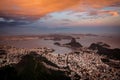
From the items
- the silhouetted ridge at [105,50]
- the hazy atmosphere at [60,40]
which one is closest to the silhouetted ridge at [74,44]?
the hazy atmosphere at [60,40]

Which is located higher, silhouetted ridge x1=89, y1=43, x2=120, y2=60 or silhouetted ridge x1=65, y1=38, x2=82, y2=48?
silhouetted ridge x1=65, y1=38, x2=82, y2=48

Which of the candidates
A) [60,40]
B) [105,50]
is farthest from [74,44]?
[105,50]

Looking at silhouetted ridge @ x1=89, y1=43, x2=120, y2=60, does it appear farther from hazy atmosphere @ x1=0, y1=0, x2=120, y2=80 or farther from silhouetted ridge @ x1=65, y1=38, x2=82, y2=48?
silhouetted ridge @ x1=65, y1=38, x2=82, y2=48

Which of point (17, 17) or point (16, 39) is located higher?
point (17, 17)

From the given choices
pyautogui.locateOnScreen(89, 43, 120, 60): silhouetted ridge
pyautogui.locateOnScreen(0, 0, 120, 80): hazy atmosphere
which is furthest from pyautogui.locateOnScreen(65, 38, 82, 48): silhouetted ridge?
pyautogui.locateOnScreen(89, 43, 120, 60): silhouetted ridge

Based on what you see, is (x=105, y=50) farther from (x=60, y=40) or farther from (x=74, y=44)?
(x=60, y=40)

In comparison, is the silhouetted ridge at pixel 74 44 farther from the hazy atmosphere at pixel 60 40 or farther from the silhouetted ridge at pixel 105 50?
the silhouetted ridge at pixel 105 50

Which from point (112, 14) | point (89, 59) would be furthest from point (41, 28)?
point (112, 14)

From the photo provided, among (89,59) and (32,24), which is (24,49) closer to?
(32,24)

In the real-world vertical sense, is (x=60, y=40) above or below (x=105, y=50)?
above

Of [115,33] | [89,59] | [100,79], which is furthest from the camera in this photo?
[115,33]

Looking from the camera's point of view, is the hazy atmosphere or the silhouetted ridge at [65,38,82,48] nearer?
the hazy atmosphere
